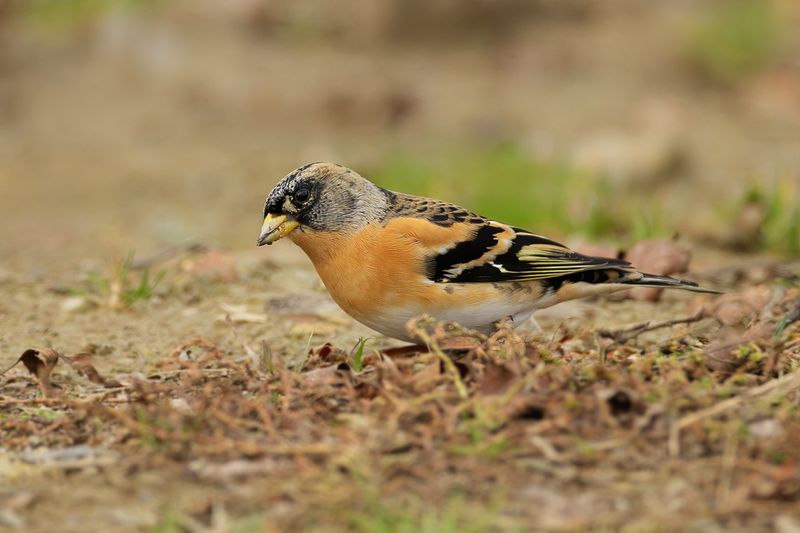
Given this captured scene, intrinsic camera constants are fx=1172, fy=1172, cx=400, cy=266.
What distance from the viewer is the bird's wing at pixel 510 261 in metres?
4.13

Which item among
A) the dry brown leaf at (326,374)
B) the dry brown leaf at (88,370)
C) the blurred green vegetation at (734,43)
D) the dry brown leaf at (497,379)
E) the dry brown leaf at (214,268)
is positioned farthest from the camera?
the blurred green vegetation at (734,43)

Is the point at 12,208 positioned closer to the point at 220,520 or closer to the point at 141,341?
the point at 141,341

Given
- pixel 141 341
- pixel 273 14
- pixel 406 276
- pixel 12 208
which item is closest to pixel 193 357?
pixel 141 341

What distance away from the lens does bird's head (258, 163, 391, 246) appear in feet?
13.9

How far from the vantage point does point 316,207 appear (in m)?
4.29

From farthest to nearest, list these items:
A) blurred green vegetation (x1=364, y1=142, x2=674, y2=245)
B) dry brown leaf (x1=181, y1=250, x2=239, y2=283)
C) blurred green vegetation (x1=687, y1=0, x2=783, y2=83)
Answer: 1. blurred green vegetation (x1=687, y1=0, x2=783, y2=83)
2. blurred green vegetation (x1=364, y1=142, x2=674, y2=245)
3. dry brown leaf (x1=181, y1=250, x2=239, y2=283)

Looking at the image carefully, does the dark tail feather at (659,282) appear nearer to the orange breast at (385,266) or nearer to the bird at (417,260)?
the bird at (417,260)

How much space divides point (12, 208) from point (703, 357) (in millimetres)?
6104

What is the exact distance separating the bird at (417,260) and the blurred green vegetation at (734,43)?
7504 mm

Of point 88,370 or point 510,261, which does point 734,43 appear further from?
point 88,370

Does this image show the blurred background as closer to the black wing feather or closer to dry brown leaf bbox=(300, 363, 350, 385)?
the black wing feather

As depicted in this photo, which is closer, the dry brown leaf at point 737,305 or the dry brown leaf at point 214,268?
the dry brown leaf at point 737,305

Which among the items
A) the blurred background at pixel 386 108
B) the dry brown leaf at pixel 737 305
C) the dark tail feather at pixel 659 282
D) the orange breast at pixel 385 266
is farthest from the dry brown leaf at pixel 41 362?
the blurred background at pixel 386 108

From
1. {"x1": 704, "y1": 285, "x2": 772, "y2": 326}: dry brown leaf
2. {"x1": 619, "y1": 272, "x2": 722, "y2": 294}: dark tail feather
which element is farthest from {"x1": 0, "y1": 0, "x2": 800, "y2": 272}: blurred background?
{"x1": 619, "y1": 272, "x2": 722, "y2": 294}: dark tail feather
